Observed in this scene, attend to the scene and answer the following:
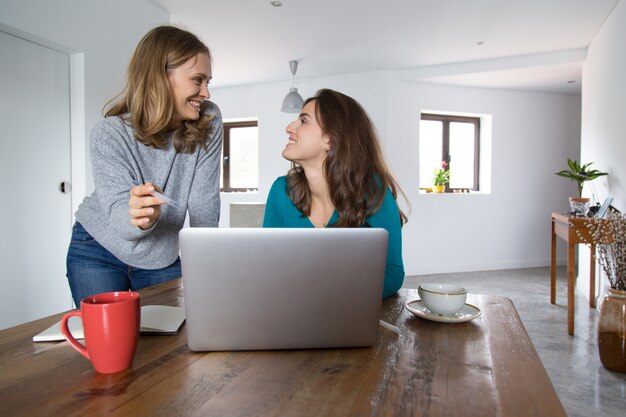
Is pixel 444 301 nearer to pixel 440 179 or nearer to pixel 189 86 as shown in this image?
pixel 189 86

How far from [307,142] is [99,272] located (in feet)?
2.47

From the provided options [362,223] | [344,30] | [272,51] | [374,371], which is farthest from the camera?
[272,51]

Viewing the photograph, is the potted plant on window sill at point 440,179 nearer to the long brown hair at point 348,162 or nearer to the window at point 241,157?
the window at point 241,157

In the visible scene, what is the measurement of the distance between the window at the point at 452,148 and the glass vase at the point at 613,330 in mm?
3431

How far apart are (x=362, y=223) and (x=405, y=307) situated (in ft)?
1.28

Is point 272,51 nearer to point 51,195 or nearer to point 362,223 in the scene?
point 51,195

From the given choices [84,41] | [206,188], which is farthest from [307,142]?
[84,41]

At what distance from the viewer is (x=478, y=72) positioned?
482 centimetres

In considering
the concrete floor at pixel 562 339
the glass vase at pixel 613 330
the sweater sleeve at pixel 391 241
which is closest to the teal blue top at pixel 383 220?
the sweater sleeve at pixel 391 241

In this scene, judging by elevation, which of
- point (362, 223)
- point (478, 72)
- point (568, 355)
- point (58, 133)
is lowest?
point (568, 355)

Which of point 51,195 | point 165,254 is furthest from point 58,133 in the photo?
point 165,254

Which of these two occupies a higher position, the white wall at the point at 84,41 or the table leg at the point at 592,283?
the white wall at the point at 84,41

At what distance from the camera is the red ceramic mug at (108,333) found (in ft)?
1.95

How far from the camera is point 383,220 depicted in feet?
4.28
